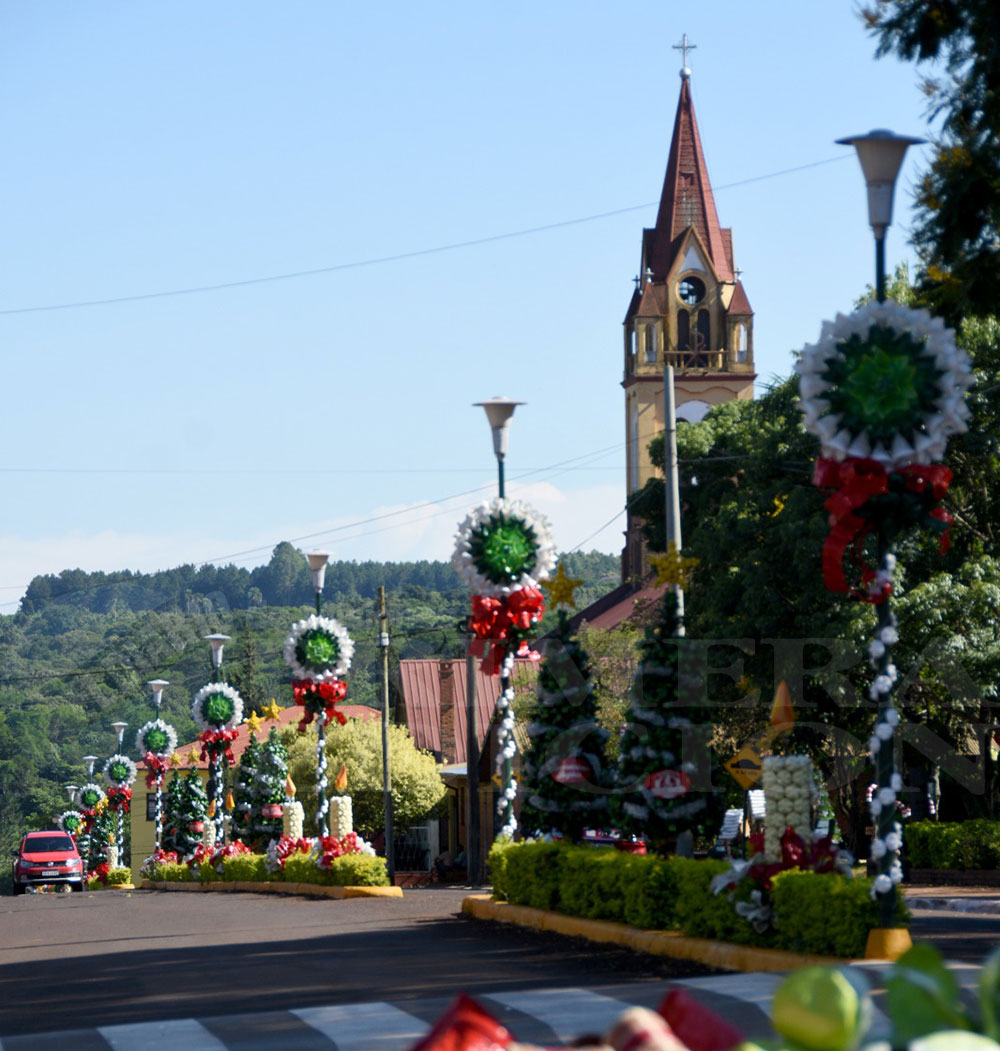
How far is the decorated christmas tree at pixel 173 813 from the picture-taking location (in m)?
46.8

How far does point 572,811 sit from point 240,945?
4338 mm

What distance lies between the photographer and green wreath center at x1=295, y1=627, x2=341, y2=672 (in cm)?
2967

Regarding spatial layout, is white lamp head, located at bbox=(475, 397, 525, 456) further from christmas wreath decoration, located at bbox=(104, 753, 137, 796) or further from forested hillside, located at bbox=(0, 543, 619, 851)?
forested hillside, located at bbox=(0, 543, 619, 851)

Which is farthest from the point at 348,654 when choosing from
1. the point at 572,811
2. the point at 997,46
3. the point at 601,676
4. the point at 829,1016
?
the point at 829,1016

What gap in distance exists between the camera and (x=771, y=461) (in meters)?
32.1

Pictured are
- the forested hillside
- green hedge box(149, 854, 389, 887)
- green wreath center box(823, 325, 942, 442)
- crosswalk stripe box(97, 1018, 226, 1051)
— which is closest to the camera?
crosswalk stripe box(97, 1018, 226, 1051)

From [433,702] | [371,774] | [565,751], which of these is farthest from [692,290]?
[565,751]

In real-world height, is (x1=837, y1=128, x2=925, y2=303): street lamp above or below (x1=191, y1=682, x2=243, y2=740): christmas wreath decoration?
above

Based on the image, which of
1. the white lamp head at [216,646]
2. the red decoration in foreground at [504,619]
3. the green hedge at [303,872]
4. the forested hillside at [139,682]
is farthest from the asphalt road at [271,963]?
the forested hillside at [139,682]

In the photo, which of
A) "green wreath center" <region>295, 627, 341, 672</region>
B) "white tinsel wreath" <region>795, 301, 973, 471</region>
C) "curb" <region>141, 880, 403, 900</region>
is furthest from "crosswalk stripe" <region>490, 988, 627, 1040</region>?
"green wreath center" <region>295, 627, 341, 672</region>

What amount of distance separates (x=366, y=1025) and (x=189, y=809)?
38.0 m

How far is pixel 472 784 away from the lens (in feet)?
141

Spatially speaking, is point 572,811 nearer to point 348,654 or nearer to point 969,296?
point 969,296

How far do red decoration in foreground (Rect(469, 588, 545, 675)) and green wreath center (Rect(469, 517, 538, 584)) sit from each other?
29 cm
